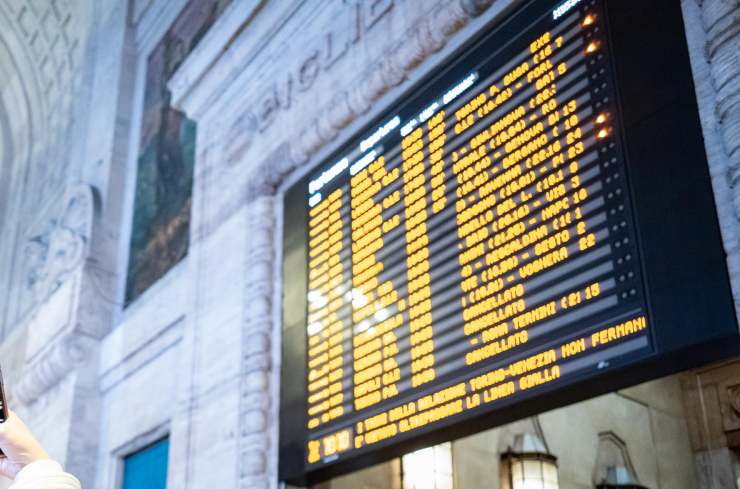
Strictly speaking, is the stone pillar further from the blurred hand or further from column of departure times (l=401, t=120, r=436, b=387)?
the blurred hand

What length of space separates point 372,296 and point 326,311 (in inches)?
22.5

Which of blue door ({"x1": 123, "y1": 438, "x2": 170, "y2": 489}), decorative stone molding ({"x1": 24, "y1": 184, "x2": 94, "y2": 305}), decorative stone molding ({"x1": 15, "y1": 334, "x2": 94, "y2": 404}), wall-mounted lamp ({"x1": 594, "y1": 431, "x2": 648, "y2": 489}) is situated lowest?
blue door ({"x1": 123, "y1": 438, "x2": 170, "y2": 489})

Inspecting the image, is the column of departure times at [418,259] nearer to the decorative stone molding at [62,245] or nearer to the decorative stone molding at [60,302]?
the decorative stone molding at [60,302]

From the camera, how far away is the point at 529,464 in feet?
33.2

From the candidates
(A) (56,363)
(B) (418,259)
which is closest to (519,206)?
(B) (418,259)

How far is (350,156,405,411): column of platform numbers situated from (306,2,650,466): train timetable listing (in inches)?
0.5

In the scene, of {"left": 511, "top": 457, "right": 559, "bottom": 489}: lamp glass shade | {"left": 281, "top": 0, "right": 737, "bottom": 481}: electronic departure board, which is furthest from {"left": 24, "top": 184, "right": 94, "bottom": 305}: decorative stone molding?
{"left": 511, "top": 457, "right": 559, "bottom": 489}: lamp glass shade

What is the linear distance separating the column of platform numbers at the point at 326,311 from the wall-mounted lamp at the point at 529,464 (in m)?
3.79

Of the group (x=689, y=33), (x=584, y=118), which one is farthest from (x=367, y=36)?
Result: (x=689, y=33)

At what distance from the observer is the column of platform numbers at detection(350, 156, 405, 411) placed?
6.23 metres

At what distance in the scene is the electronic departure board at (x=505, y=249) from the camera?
15.9 ft

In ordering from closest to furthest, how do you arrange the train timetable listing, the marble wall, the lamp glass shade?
the train timetable listing
the marble wall
the lamp glass shade

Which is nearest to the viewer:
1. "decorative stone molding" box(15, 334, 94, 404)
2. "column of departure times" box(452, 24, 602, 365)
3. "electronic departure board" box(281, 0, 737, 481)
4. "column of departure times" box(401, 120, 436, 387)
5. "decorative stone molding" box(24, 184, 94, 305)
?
"electronic departure board" box(281, 0, 737, 481)

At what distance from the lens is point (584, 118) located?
5426mm
